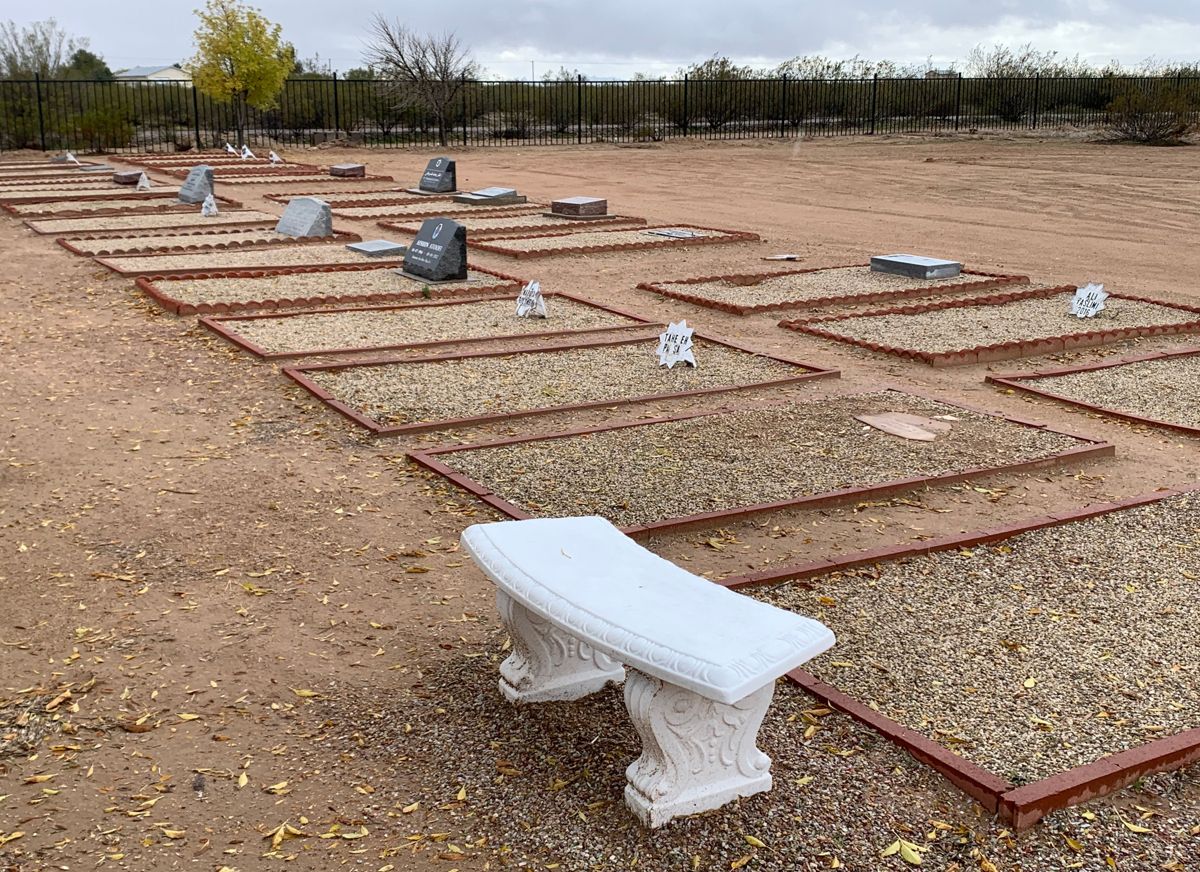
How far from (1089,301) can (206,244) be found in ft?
32.1

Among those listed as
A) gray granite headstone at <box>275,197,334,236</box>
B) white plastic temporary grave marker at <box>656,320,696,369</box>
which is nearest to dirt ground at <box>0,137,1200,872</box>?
white plastic temporary grave marker at <box>656,320,696,369</box>

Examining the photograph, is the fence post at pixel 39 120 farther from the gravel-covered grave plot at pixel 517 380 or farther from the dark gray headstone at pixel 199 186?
the gravel-covered grave plot at pixel 517 380

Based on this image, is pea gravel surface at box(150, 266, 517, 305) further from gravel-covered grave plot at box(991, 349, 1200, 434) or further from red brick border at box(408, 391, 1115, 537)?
gravel-covered grave plot at box(991, 349, 1200, 434)

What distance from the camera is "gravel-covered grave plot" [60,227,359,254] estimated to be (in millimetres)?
14125

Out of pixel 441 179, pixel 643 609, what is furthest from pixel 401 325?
pixel 441 179

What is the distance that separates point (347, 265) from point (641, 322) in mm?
4155

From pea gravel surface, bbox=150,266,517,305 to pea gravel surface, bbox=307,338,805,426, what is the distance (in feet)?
9.69

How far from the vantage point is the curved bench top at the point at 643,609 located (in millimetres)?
3162

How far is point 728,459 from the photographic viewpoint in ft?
21.9

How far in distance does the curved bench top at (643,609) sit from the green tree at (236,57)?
29.9 meters

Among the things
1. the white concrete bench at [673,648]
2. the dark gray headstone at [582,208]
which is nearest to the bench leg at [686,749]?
the white concrete bench at [673,648]

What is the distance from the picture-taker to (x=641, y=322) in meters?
10.5

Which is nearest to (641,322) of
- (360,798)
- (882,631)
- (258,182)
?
(882,631)

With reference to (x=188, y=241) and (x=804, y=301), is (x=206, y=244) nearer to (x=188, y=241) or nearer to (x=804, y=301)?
(x=188, y=241)
